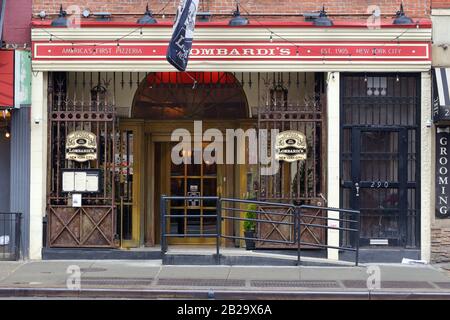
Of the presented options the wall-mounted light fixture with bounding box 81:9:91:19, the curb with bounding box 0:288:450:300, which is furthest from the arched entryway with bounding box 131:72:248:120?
the curb with bounding box 0:288:450:300

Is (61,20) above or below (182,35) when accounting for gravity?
above

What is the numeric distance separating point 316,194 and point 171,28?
4.22 meters

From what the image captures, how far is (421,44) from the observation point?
1552 centimetres

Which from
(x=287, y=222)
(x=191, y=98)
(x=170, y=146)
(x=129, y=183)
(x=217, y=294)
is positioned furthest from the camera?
(x=170, y=146)

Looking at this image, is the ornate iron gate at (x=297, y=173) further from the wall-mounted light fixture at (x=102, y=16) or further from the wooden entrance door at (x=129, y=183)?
the wall-mounted light fixture at (x=102, y=16)

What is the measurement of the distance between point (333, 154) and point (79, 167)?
4.91 m

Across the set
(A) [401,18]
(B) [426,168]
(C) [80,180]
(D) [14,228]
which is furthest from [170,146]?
(A) [401,18]

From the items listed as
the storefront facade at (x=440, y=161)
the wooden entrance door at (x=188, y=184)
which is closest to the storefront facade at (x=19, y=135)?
the wooden entrance door at (x=188, y=184)

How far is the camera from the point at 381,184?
15.8 metres

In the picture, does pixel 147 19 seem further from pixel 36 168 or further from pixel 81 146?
pixel 36 168

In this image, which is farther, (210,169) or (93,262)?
(210,169)

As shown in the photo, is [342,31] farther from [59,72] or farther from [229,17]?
[59,72]

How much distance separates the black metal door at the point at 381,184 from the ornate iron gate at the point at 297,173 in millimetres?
712

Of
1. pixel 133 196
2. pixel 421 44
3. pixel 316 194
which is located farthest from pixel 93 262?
pixel 421 44
